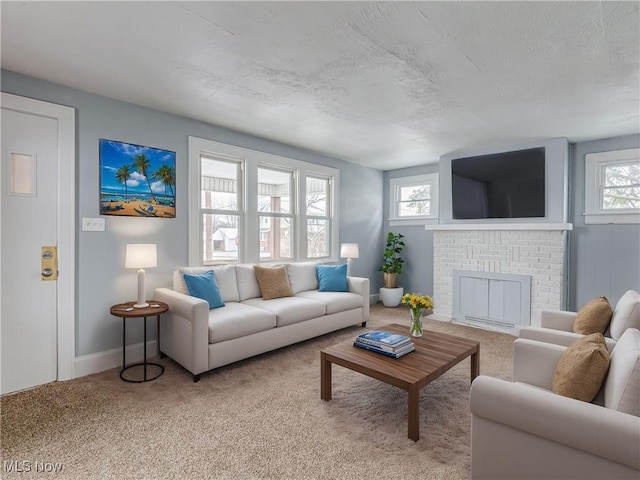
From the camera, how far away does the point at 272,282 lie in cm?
393

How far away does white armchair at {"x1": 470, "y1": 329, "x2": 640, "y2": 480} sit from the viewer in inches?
47.6

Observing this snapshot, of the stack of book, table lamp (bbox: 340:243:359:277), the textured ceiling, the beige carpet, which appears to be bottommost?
the beige carpet

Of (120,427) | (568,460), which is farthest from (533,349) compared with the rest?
(120,427)

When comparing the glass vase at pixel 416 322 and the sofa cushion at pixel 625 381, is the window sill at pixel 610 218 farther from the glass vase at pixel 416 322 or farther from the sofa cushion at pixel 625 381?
the sofa cushion at pixel 625 381

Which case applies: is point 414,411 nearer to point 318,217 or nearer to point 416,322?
→ point 416,322

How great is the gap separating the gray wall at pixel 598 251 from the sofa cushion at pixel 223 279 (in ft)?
13.9

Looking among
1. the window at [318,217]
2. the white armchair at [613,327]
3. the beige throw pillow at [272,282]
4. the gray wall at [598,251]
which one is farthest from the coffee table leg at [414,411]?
the gray wall at [598,251]

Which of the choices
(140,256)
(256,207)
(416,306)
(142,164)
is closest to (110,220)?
(140,256)

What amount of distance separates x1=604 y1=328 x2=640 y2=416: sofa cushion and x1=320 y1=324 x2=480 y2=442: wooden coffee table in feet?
2.95

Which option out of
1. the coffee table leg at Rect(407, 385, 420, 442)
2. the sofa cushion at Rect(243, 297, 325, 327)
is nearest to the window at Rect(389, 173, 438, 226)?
the sofa cushion at Rect(243, 297, 325, 327)

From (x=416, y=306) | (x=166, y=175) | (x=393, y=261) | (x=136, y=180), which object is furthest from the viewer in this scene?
(x=393, y=261)

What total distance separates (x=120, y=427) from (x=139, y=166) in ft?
7.42

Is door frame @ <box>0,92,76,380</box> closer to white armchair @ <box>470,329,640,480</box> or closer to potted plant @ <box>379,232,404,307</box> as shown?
white armchair @ <box>470,329,640,480</box>

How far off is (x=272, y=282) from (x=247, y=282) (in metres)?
0.29
